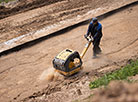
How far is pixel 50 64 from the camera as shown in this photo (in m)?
8.49

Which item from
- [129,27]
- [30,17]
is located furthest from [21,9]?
[129,27]

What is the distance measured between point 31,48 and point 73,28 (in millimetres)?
2661

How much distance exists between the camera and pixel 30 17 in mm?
13773

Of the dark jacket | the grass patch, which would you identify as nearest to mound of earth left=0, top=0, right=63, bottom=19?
the dark jacket

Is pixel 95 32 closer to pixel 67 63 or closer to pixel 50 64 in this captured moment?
pixel 67 63

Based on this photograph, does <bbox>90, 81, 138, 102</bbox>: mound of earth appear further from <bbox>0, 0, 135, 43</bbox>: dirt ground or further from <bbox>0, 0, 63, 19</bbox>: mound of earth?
<bbox>0, 0, 63, 19</bbox>: mound of earth

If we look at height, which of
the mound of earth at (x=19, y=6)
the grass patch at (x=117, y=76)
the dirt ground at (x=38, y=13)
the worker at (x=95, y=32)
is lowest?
the grass patch at (x=117, y=76)

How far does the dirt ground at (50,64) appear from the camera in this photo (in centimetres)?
685

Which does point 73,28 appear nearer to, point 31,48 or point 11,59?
point 31,48

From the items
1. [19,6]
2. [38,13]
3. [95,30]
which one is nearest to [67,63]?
[95,30]

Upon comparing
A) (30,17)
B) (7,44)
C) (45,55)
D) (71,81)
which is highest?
(30,17)

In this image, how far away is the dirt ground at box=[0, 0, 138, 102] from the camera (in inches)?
270

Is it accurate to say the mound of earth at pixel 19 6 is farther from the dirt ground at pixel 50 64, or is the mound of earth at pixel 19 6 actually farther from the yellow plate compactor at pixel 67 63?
the yellow plate compactor at pixel 67 63

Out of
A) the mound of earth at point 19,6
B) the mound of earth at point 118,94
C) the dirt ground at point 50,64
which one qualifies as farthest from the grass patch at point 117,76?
the mound of earth at point 19,6
